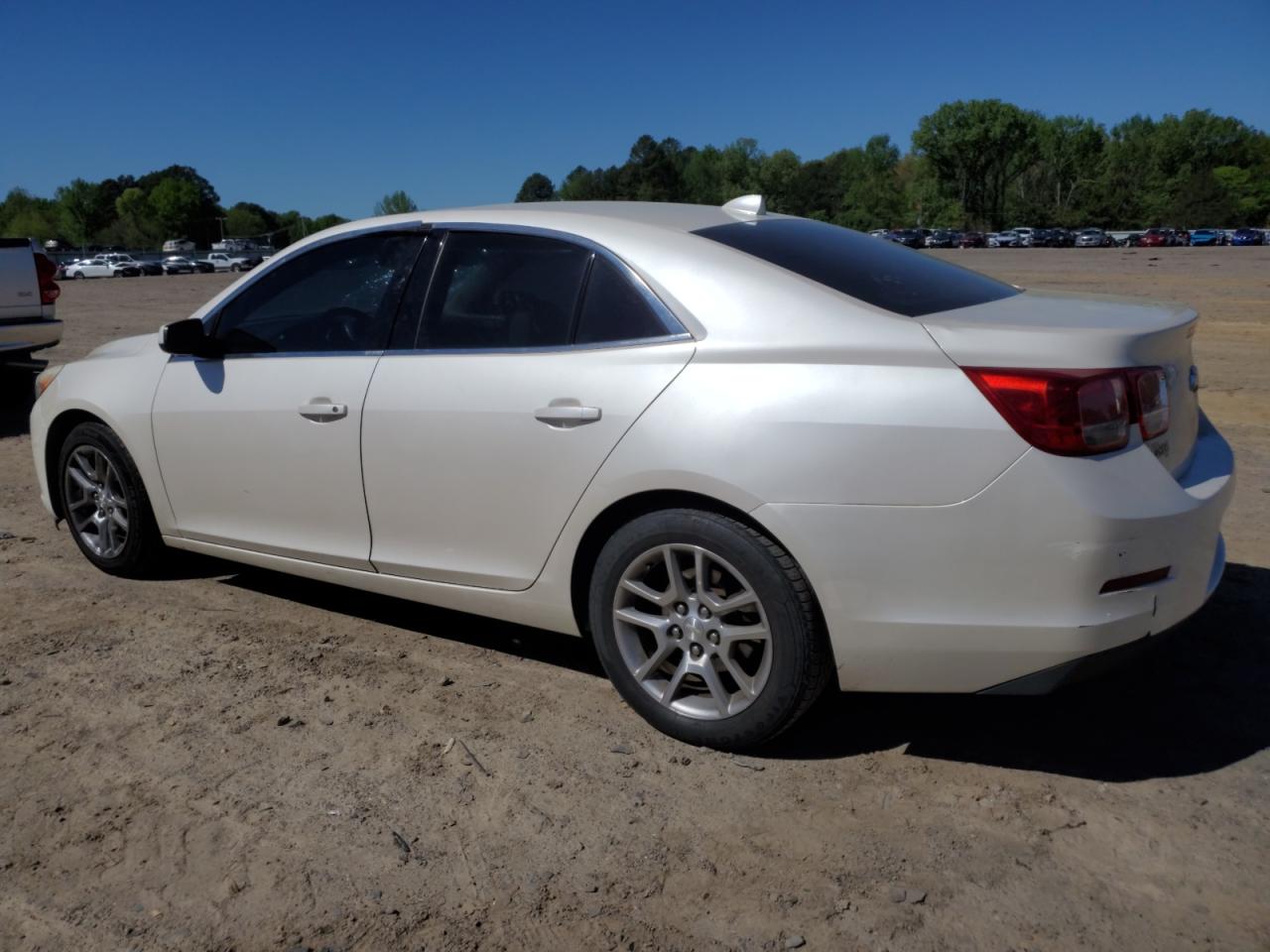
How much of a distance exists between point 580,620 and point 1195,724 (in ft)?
6.47

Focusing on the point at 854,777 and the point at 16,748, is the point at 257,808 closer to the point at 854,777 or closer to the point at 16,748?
the point at 16,748

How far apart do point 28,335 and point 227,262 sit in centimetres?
7078

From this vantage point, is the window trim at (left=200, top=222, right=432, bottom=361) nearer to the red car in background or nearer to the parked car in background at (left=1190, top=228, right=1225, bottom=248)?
the red car in background

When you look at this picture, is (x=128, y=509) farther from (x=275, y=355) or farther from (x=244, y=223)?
(x=244, y=223)

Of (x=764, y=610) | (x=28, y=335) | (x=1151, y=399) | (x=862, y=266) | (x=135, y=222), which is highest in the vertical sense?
(x=135, y=222)

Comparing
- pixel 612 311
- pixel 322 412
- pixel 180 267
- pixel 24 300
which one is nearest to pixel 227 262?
pixel 180 267

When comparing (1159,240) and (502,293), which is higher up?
(502,293)

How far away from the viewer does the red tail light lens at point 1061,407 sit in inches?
107

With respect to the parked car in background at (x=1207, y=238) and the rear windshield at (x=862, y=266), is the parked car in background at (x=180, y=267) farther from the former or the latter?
the rear windshield at (x=862, y=266)

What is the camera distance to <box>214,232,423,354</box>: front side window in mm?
3998

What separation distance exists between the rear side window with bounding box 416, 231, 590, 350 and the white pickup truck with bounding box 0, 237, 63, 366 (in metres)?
7.53

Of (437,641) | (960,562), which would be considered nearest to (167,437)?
(437,641)

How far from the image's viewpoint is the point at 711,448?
3.04 meters

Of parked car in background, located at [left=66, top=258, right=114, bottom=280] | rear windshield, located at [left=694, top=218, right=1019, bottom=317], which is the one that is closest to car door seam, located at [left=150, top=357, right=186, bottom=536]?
rear windshield, located at [left=694, top=218, right=1019, bottom=317]
